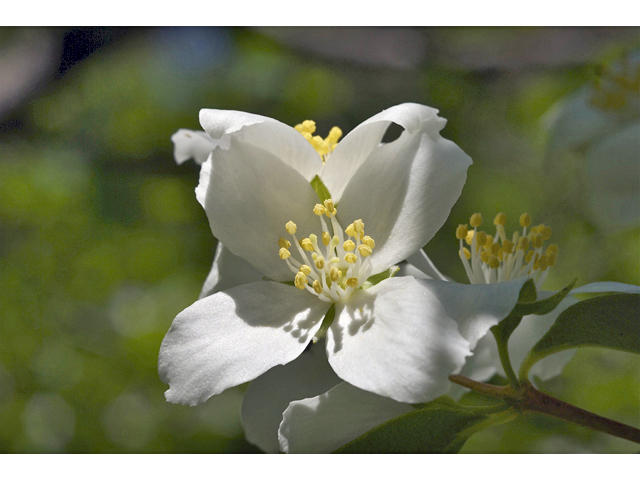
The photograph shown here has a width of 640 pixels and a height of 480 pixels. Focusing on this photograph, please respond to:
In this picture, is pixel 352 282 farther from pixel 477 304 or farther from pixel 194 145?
pixel 194 145

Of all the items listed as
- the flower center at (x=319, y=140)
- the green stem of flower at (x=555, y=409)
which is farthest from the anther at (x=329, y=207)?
the green stem of flower at (x=555, y=409)

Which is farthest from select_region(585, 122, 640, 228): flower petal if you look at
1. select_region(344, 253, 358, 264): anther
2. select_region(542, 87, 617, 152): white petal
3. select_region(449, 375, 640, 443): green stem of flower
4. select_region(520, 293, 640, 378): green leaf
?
select_region(344, 253, 358, 264): anther

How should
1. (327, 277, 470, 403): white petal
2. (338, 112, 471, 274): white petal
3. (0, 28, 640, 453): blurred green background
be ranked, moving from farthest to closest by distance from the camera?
(0, 28, 640, 453): blurred green background
(338, 112, 471, 274): white petal
(327, 277, 470, 403): white petal

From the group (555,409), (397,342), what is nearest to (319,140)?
(397,342)

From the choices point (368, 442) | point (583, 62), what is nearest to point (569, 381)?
point (583, 62)

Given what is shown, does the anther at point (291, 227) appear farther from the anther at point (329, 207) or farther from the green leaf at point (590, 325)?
the green leaf at point (590, 325)

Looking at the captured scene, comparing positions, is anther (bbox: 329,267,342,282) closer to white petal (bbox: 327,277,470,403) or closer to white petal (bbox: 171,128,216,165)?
white petal (bbox: 327,277,470,403)

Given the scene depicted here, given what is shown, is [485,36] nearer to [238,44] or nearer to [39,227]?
[238,44]
